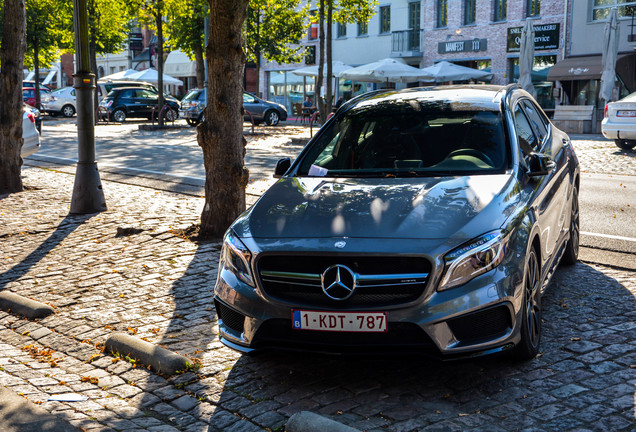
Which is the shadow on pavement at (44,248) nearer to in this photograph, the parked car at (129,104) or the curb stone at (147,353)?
the curb stone at (147,353)

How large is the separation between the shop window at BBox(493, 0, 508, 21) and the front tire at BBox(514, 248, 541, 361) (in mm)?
38162

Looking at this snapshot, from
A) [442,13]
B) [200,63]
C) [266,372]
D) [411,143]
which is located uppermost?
[442,13]

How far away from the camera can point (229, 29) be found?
27.2 feet

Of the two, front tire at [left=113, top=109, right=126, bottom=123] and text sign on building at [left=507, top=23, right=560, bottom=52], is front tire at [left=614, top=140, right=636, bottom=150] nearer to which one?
text sign on building at [left=507, top=23, right=560, bottom=52]

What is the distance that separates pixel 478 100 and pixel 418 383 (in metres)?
2.36

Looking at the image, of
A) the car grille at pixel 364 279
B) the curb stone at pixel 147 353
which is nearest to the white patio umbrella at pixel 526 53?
the curb stone at pixel 147 353

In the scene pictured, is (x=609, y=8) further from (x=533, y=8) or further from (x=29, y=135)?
(x=29, y=135)

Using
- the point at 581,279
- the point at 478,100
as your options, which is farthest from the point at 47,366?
the point at 581,279

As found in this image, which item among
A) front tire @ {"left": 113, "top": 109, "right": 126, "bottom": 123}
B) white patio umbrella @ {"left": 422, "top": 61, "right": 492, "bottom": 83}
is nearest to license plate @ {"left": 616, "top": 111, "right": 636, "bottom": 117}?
white patio umbrella @ {"left": 422, "top": 61, "right": 492, "bottom": 83}

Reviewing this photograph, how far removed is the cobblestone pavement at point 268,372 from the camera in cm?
414

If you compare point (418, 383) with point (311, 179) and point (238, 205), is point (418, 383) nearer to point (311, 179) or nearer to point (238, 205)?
point (311, 179)

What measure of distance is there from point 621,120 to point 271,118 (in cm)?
1925

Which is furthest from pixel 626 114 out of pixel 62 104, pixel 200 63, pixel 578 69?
pixel 62 104

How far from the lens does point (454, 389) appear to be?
443cm
